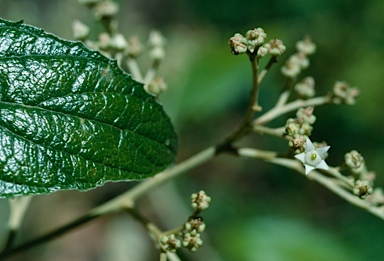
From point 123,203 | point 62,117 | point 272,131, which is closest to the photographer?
point 62,117

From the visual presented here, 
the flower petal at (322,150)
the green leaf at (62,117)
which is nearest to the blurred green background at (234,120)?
the flower petal at (322,150)

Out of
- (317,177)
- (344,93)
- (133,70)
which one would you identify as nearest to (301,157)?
(317,177)

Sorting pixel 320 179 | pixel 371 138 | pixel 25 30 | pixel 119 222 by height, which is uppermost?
pixel 25 30

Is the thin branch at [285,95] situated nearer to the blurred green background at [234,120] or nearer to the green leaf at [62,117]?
the green leaf at [62,117]

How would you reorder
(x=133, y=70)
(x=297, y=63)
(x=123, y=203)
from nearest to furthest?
(x=123, y=203) < (x=297, y=63) < (x=133, y=70)

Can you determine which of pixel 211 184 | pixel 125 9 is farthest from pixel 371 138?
pixel 125 9

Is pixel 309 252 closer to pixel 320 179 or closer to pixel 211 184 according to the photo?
pixel 320 179

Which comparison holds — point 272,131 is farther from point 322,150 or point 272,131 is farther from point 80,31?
point 80,31
